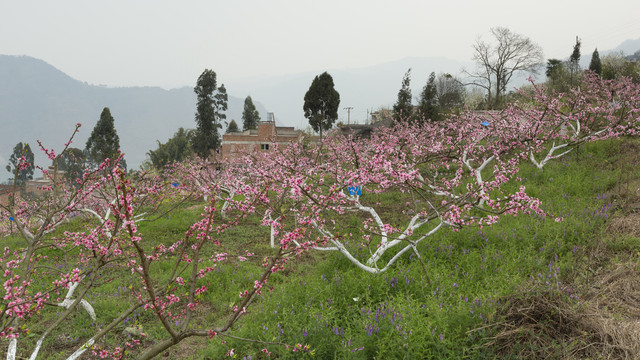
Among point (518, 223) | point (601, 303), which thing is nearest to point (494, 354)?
point (601, 303)

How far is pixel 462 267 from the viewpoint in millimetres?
6574

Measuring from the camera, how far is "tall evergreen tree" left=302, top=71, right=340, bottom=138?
138ft

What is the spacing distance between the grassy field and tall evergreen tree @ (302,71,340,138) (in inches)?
1365

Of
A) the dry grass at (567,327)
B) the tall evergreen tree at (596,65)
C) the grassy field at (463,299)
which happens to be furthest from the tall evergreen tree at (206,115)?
the tall evergreen tree at (596,65)

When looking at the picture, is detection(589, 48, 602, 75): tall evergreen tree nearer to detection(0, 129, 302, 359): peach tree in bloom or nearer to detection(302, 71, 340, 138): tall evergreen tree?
detection(302, 71, 340, 138): tall evergreen tree

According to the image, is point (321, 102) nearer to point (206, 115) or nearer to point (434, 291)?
point (206, 115)

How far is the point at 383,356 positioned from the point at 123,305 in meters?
5.73

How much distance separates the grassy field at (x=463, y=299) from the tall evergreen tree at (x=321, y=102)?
34683mm

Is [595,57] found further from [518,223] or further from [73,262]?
[73,262]

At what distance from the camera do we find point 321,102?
139ft

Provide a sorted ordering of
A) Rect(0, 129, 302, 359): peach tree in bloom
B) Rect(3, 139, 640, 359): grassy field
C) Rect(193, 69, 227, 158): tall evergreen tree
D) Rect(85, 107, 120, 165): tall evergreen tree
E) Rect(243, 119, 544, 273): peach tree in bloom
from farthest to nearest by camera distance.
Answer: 1. Rect(193, 69, 227, 158): tall evergreen tree
2. Rect(85, 107, 120, 165): tall evergreen tree
3. Rect(243, 119, 544, 273): peach tree in bloom
4. Rect(3, 139, 640, 359): grassy field
5. Rect(0, 129, 302, 359): peach tree in bloom

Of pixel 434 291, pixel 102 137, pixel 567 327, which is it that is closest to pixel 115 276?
pixel 434 291

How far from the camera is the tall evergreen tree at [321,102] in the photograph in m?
42.1

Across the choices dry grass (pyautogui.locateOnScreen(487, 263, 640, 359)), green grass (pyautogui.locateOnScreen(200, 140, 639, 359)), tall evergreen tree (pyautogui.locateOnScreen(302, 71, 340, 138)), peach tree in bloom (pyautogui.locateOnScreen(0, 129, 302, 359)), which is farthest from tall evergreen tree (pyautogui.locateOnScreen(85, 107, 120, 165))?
dry grass (pyautogui.locateOnScreen(487, 263, 640, 359))
